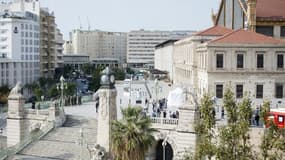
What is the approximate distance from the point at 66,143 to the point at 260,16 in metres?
25.9

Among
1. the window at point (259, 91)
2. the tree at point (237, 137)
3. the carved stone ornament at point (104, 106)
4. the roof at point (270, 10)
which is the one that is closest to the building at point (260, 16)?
the roof at point (270, 10)

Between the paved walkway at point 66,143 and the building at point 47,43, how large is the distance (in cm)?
5974

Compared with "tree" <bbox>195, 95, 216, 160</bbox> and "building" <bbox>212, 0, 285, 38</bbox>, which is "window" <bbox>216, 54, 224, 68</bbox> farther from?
"tree" <bbox>195, 95, 216, 160</bbox>

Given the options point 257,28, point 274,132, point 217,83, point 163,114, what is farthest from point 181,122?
point 257,28

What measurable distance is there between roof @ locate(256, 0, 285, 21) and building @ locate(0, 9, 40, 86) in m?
48.6

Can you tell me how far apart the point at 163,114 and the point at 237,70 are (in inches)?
367

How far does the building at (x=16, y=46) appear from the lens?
86.6 m

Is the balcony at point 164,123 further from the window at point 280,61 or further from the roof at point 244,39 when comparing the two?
the window at point 280,61

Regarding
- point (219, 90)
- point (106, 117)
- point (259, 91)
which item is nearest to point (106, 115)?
point (106, 117)

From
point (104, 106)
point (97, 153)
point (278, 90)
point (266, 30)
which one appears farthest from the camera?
point (266, 30)

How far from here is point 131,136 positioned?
26.4 metres

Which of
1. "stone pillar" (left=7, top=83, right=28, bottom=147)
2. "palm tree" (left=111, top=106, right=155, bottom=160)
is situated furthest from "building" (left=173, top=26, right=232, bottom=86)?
"palm tree" (left=111, top=106, right=155, bottom=160)

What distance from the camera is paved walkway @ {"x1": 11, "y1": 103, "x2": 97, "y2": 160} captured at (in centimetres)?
3403

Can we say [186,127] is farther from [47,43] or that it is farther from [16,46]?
[47,43]
